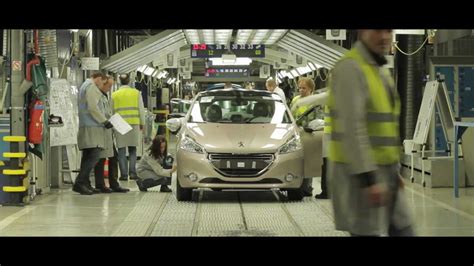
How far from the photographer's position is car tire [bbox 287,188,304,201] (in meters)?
10.5

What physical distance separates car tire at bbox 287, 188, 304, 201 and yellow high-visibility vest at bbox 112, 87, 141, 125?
393 centimetres

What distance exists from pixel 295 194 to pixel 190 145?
1.59 m

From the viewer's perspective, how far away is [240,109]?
11.3 meters

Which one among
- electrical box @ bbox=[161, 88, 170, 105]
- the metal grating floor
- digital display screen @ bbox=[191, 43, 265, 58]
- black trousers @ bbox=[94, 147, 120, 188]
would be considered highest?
digital display screen @ bbox=[191, 43, 265, 58]

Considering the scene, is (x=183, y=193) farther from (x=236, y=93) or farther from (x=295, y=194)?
(x=236, y=93)

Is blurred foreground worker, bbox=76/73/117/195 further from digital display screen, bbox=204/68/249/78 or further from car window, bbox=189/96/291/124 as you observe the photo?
digital display screen, bbox=204/68/249/78

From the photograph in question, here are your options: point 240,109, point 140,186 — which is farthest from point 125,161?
point 240,109

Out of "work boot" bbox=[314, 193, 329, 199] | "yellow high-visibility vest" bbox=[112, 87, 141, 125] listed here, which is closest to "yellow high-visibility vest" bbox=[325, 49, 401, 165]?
"work boot" bbox=[314, 193, 329, 199]

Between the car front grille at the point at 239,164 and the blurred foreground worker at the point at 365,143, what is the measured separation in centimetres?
523

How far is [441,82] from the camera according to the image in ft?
40.9
